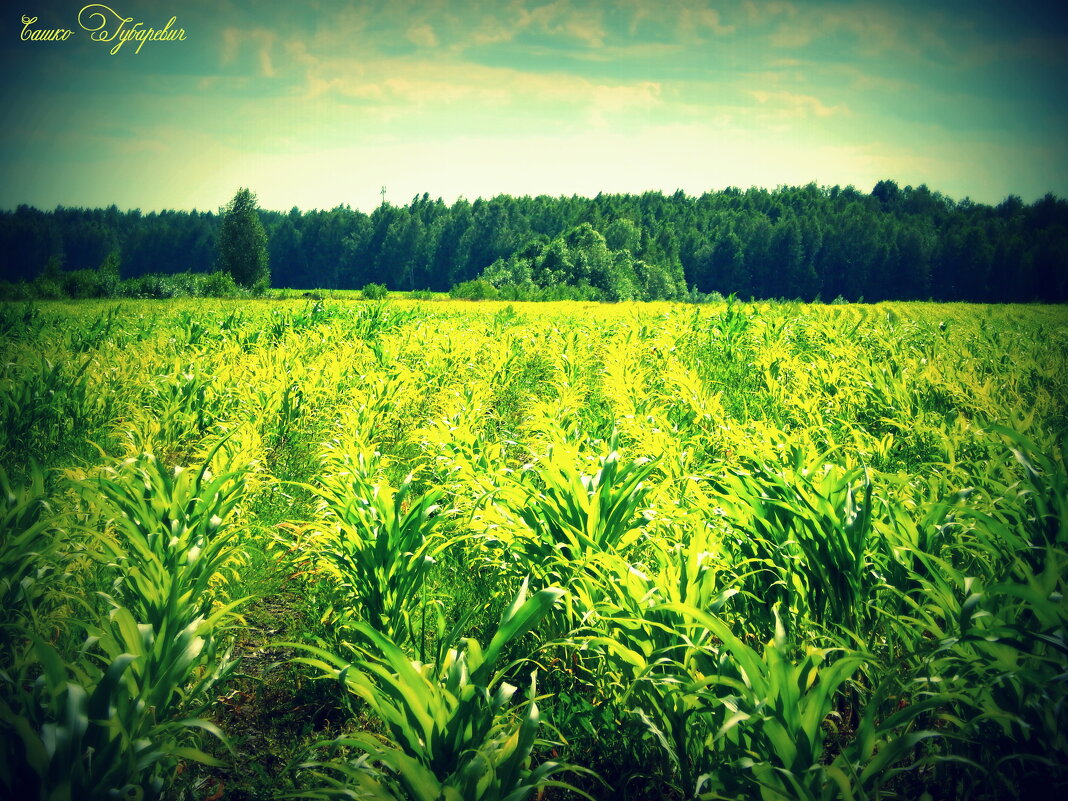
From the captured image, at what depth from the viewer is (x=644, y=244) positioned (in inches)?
3401

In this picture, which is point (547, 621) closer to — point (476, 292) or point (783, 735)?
point (783, 735)

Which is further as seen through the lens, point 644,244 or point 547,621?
point 644,244

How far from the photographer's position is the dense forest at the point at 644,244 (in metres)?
62.9

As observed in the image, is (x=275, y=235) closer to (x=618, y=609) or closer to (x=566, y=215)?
(x=566, y=215)

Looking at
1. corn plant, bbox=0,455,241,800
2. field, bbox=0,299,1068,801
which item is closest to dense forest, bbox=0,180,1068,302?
field, bbox=0,299,1068,801

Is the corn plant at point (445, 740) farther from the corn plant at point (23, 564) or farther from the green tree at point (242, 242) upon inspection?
the green tree at point (242, 242)

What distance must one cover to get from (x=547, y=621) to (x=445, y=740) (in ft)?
3.77

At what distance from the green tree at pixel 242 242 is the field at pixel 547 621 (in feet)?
228

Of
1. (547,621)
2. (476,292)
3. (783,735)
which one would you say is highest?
(476,292)

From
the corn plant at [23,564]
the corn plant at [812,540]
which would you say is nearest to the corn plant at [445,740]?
the corn plant at [812,540]

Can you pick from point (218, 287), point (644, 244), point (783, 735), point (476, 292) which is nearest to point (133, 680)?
point (783, 735)

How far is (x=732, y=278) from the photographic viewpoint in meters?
93.0

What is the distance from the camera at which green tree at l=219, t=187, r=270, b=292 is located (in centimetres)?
6744

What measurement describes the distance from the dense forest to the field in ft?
143
